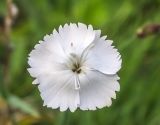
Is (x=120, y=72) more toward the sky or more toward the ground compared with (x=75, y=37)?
more toward the sky

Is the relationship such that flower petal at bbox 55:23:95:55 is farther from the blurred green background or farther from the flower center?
the blurred green background

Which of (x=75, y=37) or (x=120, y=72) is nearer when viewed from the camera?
(x=75, y=37)

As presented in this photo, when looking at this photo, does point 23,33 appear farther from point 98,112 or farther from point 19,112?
point 98,112

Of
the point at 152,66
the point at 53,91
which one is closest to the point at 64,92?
the point at 53,91

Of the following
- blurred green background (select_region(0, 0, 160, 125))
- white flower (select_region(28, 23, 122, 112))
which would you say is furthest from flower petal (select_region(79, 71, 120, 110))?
blurred green background (select_region(0, 0, 160, 125))

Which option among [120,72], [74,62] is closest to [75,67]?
[74,62]

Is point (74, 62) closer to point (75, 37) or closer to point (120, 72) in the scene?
point (75, 37)
